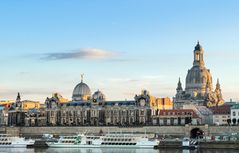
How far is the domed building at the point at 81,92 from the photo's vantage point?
172625mm

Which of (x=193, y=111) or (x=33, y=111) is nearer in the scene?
(x=193, y=111)

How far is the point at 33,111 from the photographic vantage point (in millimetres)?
164250

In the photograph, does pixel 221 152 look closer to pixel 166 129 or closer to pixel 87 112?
pixel 166 129

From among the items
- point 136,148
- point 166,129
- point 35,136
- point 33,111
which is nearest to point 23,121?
point 33,111

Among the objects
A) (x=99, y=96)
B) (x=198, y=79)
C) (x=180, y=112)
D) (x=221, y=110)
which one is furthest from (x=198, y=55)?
(x=180, y=112)

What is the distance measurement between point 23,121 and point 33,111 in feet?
13.6

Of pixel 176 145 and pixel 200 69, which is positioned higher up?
pixel 200 69

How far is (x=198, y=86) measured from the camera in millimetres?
178250

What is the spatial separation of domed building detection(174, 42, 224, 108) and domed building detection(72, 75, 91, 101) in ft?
96.8

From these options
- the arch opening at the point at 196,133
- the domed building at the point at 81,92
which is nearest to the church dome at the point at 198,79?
the domed building at the point at 81,92

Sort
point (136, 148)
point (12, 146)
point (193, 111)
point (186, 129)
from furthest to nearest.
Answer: point (193, 111)
point (186, 129)
point (12, 146)
point (136, 148)

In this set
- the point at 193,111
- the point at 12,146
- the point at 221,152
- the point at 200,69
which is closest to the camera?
the point at 221,152

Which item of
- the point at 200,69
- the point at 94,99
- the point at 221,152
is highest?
the point at 200,69

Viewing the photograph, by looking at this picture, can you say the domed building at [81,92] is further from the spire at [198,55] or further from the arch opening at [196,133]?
the arch opening at [196,133]
